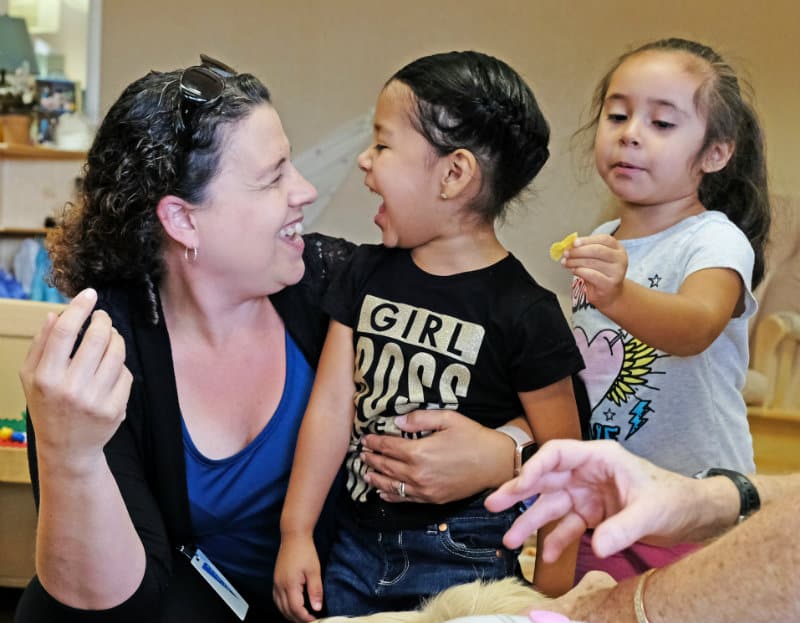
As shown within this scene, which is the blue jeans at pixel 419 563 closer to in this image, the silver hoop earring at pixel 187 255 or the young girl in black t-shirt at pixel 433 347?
the young girl in black t-shirt at pixel 433 347

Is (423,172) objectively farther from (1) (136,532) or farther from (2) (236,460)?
(1) (136,532)

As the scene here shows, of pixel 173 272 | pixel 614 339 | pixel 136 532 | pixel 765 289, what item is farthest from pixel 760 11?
pixel 136 532

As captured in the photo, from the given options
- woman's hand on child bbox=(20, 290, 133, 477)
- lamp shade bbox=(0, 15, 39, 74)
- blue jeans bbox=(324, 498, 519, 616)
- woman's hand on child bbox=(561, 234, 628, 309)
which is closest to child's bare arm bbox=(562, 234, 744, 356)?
woman's hand on child bbox=(561, 234, 628, 309)

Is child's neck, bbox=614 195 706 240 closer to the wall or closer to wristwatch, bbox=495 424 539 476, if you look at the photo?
wristwatch, bbox=495 424 539 476

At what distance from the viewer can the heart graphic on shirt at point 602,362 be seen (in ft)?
5.39

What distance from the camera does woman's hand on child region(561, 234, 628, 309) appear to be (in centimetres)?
129

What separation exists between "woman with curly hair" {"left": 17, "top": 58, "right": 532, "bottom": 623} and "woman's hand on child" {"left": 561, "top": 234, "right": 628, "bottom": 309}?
323 millimetres

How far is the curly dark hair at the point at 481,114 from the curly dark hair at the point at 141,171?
31 centimetres

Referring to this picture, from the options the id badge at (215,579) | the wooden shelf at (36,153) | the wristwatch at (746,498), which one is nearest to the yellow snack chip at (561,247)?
the wristwatch at (746,498)

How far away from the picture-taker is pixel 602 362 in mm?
1659

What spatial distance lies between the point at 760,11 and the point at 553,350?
4113 mm

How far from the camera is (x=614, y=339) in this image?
5.43ft

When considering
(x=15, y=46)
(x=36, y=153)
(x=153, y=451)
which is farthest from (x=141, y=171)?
(x=15, y=46)

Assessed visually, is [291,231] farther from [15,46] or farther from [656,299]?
[15,46]
